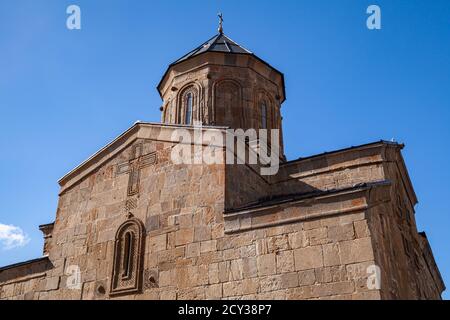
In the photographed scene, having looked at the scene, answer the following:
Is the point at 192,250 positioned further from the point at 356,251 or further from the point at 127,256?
the point at 356,251

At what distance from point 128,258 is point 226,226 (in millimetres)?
2025

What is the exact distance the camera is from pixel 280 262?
684cm

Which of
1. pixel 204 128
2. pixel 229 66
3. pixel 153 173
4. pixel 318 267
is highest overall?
pixel 229 66

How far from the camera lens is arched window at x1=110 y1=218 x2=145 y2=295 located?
7.94m

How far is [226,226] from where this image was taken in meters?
7.55

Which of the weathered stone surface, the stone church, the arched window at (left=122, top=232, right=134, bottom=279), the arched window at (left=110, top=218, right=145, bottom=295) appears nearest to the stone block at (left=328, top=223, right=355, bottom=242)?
the stone church

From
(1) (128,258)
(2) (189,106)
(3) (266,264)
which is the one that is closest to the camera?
(3) (266,264)

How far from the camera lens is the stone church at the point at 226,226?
21.8ft

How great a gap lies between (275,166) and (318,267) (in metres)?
3.99

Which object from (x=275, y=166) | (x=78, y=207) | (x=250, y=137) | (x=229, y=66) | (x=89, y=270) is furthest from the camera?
(x=229, y=66)

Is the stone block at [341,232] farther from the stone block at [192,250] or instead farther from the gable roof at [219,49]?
the gable roof at [219,49]

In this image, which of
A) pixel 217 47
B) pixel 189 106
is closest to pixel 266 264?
pixel 189 106
